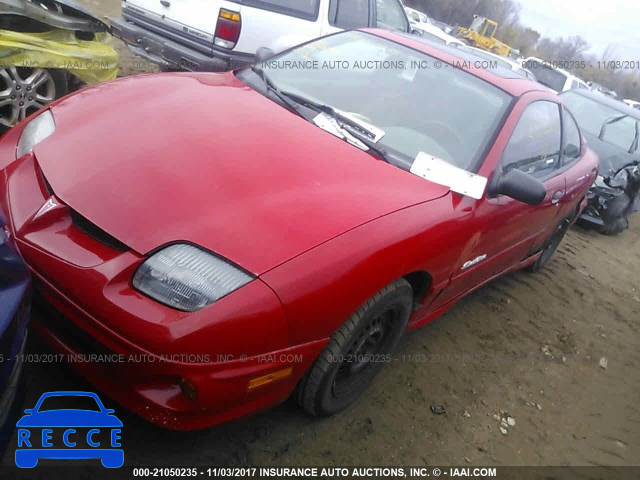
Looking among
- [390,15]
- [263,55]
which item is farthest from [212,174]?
[390,15]

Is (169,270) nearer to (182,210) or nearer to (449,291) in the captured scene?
(182,210)

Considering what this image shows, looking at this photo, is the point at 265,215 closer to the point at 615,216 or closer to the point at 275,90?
the point at 275,90

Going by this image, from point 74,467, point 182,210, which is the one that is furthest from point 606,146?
point 74,467

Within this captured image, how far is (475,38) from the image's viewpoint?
27844 millimetres

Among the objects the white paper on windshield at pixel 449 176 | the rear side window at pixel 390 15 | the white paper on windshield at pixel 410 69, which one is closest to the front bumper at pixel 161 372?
the white paper on windshield at pixel 449 176

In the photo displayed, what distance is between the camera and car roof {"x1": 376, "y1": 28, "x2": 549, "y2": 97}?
3.06 m

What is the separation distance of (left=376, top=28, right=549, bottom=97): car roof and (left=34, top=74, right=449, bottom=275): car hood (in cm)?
100

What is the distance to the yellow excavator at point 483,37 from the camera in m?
27.4

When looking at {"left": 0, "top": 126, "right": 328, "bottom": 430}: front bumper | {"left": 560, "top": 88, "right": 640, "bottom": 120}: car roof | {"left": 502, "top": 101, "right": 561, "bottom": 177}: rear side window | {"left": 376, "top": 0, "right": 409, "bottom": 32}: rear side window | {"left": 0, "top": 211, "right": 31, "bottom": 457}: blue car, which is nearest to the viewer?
{"left": 0, "top": 211, "right": 31, "bottom": 457}: blue car

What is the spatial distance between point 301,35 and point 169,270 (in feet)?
16.4

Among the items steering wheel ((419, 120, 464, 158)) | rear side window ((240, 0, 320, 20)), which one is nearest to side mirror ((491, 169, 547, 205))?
steering wheel ((419, 120, 464, 158))

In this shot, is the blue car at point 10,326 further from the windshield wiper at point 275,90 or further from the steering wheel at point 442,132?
the steering wheel at point 442,132

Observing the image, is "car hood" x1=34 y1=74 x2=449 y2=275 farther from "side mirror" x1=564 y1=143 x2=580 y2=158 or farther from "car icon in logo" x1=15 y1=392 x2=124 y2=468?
"side mirror" x1=564 y1=143 x2=580 y2=158

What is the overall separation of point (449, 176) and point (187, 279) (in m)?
1.40
